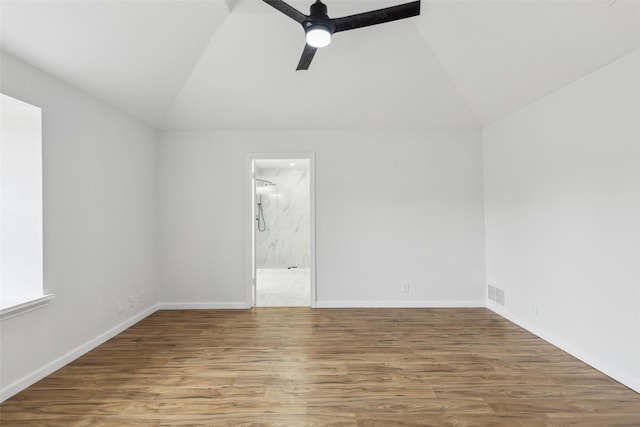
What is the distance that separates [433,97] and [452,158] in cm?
88

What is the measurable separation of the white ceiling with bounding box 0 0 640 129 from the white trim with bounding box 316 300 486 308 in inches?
89.6

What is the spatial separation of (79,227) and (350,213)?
2.80 metres

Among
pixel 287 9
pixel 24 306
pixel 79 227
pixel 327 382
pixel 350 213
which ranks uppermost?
pixel 287 9

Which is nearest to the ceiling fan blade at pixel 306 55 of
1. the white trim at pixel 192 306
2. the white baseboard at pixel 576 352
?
the white trim at pixel 192 306

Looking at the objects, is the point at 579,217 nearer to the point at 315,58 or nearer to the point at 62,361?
the point at 315,58

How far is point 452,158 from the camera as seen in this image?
382 centimetres

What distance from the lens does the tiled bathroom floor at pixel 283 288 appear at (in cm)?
412

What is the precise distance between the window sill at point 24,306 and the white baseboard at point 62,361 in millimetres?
468

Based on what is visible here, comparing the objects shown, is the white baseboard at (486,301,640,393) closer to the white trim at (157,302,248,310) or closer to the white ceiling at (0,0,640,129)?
the white ceiling at (0,0,640,129)

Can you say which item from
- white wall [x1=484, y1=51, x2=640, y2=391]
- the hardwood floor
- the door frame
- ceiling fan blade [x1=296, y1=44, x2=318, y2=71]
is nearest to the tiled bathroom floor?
the door frame

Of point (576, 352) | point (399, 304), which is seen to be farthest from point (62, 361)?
point (576, 352)

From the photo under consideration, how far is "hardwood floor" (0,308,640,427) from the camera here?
1.79 m

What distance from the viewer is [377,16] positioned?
183 cm

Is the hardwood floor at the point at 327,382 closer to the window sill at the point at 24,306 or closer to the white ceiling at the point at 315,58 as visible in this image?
the window sill at the point at 24,306
